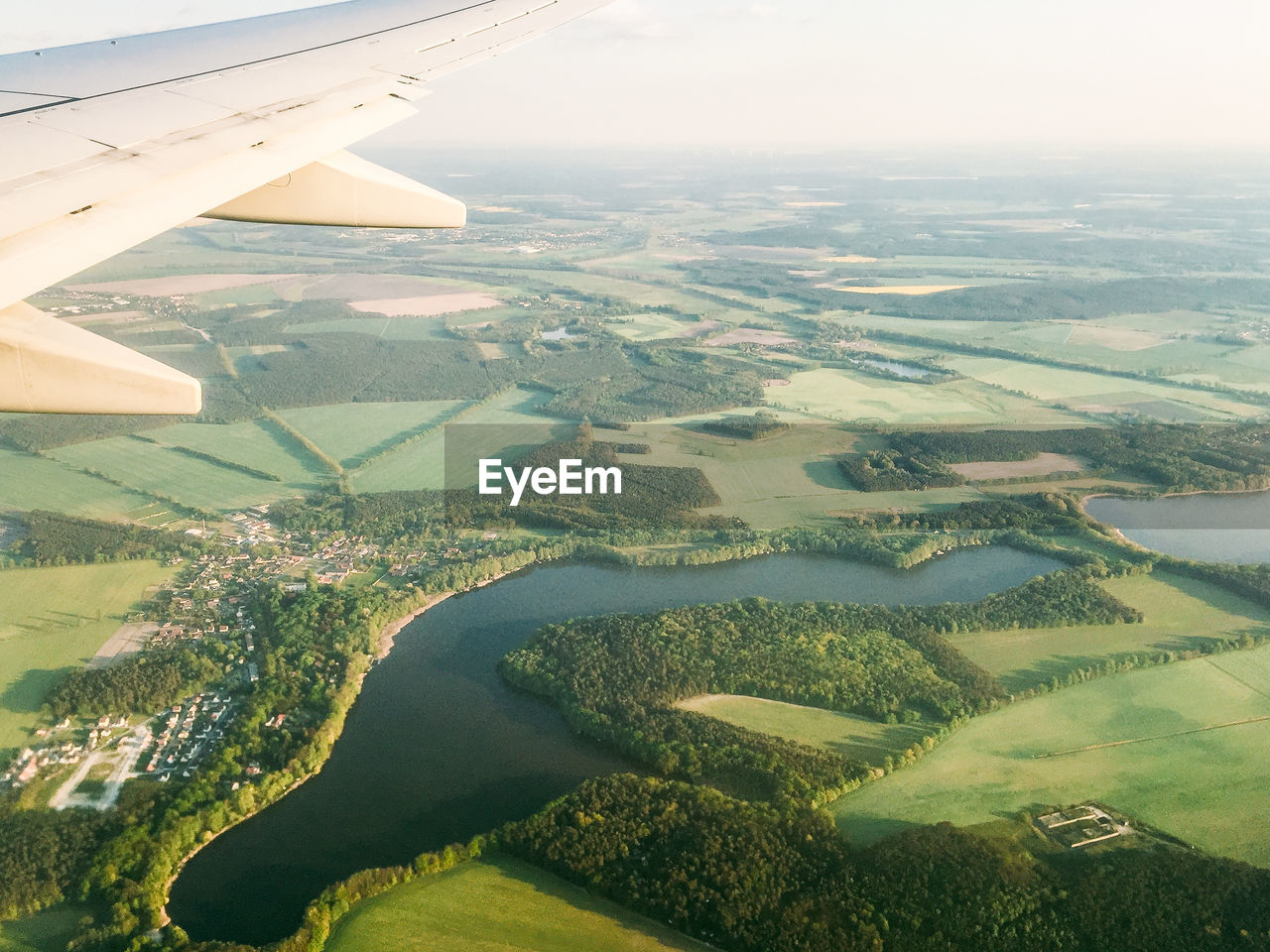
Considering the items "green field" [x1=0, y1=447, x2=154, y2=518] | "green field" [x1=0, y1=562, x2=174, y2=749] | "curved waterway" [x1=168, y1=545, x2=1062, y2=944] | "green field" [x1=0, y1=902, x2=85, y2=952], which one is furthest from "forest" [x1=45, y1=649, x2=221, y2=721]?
"green field" [x1=0, y1=447, x2=154, y2=518]

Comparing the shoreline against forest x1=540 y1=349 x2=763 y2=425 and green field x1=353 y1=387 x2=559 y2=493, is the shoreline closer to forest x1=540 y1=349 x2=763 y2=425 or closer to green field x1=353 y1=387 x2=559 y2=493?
green field x1=353 y1=387 x2=559 y2=493

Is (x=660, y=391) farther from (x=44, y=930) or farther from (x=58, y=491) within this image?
(x=44, y=930)

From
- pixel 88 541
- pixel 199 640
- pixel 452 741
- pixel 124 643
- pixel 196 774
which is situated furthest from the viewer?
pixel 88 541

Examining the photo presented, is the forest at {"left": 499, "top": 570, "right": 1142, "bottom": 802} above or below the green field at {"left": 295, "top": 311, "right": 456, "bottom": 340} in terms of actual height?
below

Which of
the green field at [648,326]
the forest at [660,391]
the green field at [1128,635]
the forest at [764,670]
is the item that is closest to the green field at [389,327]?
the green field at [648,326]

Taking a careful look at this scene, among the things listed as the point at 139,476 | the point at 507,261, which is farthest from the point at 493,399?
the point at 507,261

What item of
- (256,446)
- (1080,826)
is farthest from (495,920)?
(256,446)

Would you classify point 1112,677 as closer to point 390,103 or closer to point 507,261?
point 390,103
